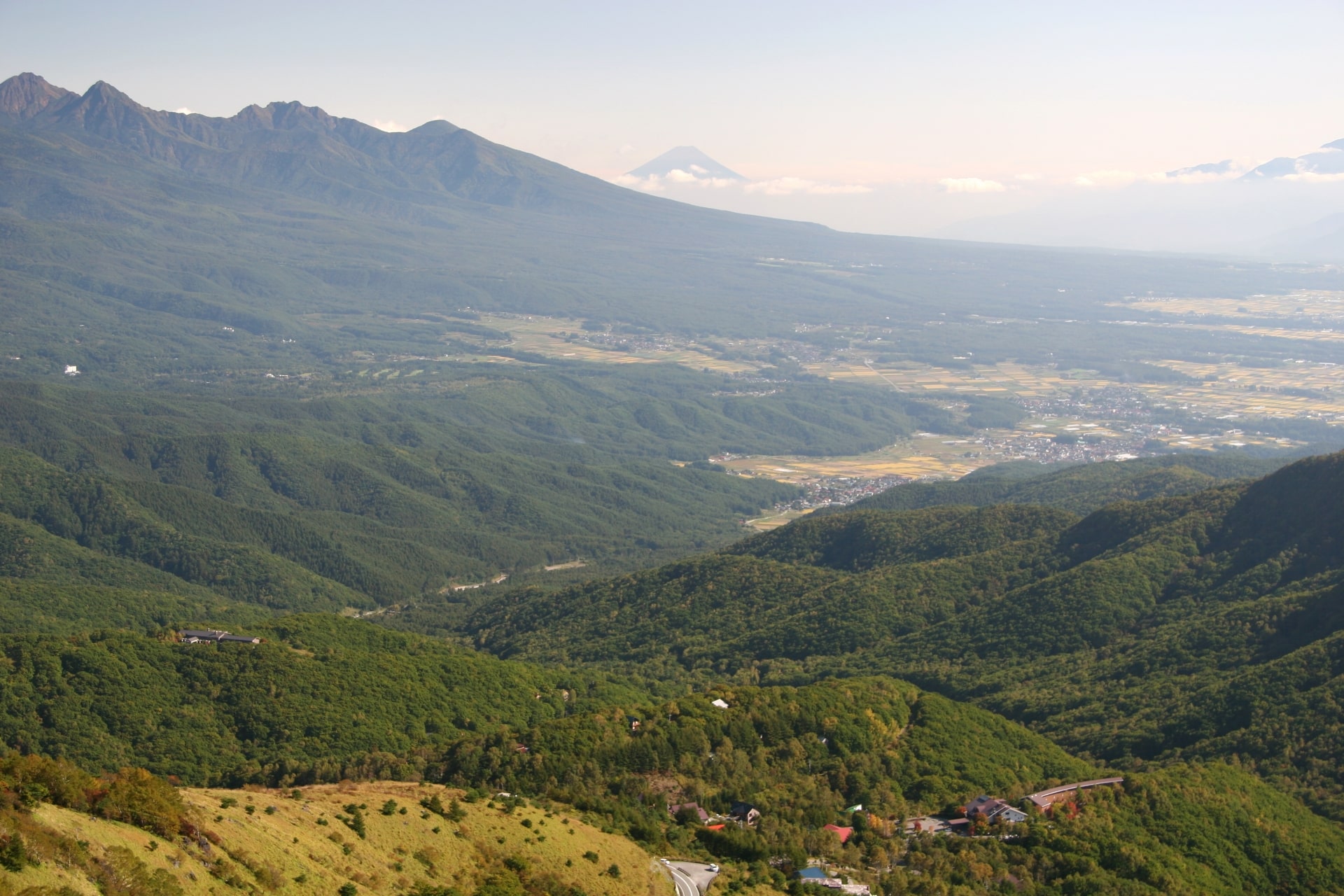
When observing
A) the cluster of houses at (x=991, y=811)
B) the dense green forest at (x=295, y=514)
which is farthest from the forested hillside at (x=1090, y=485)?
the cluster of houses at (x=991, y=811)

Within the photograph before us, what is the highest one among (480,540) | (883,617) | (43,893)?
(43,893)

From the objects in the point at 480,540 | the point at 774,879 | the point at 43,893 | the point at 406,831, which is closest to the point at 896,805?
the point at 774,879

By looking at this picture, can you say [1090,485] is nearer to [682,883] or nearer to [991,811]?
[991,811]

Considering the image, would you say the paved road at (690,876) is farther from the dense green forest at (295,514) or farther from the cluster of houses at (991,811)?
the dense green forest at (295,514)

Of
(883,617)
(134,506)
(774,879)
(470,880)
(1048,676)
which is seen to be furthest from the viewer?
(134,506)

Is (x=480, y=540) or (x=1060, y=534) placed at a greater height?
(x=1060, y=534)

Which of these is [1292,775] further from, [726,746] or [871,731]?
[726,746]

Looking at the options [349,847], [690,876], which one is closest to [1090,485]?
[690,876]
